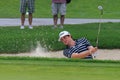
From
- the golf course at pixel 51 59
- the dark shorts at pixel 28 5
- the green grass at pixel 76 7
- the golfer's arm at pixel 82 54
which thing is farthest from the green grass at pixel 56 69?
the green grass at pixel 76 7

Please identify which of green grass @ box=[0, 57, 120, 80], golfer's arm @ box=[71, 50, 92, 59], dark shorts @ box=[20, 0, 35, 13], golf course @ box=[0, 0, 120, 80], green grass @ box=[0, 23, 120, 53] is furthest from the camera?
dark shorts @ box=[20, 0, 35, 13]

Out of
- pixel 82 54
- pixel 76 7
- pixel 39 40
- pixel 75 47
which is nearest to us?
pixel 82 54

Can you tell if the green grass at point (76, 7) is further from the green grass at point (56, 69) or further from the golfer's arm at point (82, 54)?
the green grass at point (56, 69)

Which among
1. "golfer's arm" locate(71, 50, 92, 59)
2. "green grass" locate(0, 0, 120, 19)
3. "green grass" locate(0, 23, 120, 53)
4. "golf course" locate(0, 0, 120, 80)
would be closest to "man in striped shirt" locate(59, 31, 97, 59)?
"golfer's arm" locate(71, 50, 92, 59)

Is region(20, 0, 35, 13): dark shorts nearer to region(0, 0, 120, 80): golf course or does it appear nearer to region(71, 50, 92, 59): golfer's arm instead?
region(0, 0, 120, 80): golf course

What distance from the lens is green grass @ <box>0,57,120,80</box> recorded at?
21.9 feet

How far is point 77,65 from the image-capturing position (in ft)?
25.0

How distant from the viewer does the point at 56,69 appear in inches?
286

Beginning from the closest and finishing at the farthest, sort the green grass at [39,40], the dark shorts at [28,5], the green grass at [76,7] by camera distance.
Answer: the green grass at [39,40] < the dark shorts at [28,5] < the green grass at [76,7]

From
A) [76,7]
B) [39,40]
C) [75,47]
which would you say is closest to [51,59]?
[75,47]

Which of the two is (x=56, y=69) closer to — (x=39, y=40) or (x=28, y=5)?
(x=39, y=40)

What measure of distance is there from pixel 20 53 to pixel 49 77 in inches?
252

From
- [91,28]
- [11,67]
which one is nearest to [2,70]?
[11,67]

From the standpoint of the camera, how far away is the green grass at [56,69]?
21.9 feet
